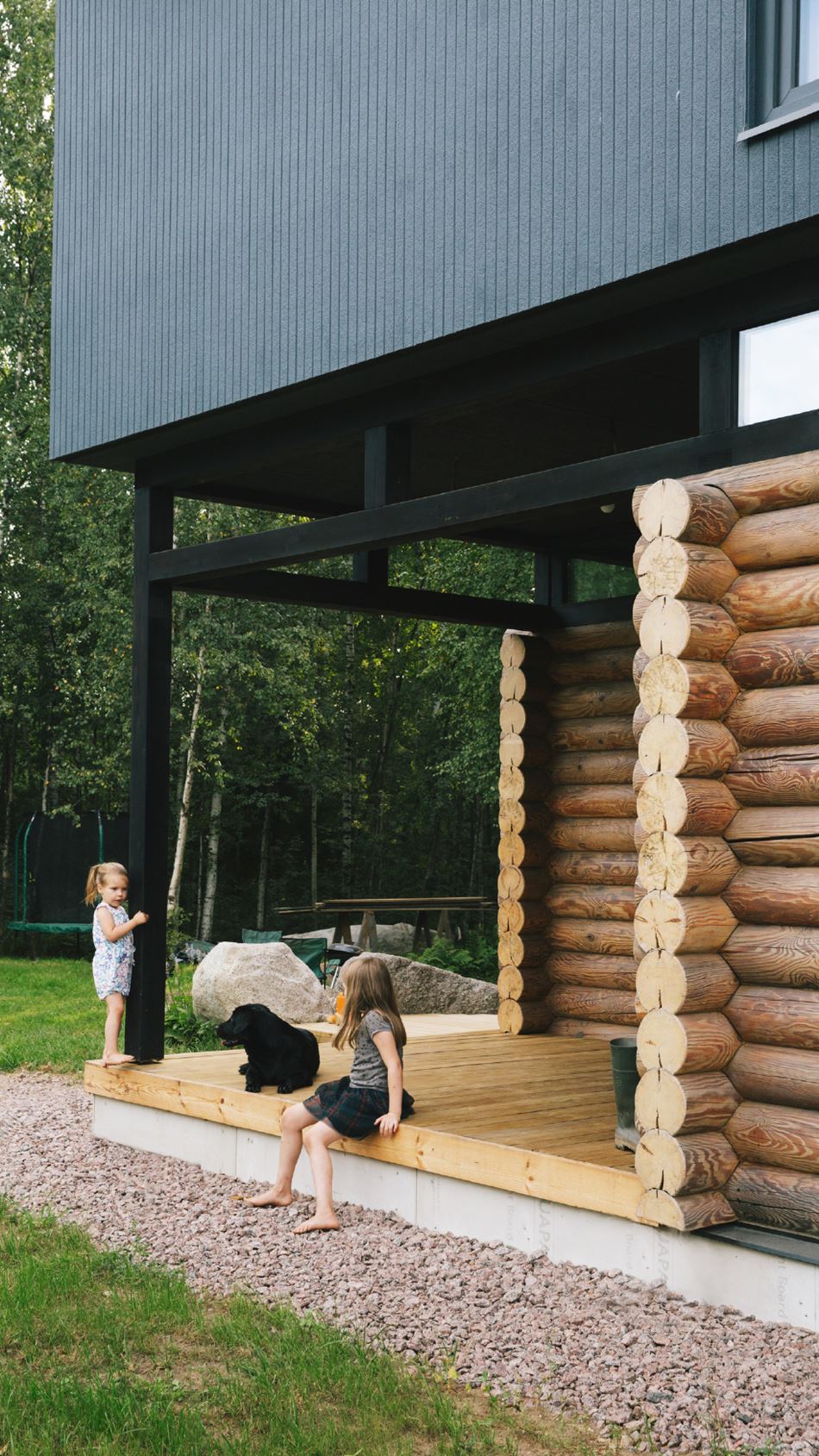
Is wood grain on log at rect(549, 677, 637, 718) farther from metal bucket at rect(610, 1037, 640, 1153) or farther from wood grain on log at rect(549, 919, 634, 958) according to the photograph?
metal bucket at rect(610, 1037, 640, 1153)

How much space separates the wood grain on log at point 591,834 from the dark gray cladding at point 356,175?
3.66 meters

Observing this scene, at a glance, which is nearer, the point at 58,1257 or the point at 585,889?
the point at 58,1257

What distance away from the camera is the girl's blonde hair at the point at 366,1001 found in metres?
6.79

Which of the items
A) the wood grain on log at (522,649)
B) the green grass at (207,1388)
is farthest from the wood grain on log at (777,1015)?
the wood grain on log at (522,649)

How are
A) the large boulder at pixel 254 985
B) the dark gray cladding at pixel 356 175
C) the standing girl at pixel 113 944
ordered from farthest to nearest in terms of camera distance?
the large boulder at pixel 254 985 → the standing girl at pixel 113 944 → the dark gray cladding at pixel 356 175

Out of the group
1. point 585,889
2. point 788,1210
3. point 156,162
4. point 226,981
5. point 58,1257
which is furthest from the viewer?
point 226,981

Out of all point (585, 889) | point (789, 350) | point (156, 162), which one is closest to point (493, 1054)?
point (585, 889)

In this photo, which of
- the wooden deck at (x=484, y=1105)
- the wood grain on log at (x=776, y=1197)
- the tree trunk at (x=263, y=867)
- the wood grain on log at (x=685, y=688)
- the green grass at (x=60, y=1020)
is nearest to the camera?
the wood grain on log at (x=776, y=1197)

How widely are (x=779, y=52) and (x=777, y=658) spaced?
2216 millimetres

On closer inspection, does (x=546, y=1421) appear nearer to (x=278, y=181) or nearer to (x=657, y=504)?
(x=657, y=504)

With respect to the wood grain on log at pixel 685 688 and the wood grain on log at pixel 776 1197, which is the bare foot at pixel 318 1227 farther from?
the wood grain on log at pixel 685 688

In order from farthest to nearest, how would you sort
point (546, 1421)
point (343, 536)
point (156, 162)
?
point (156, 162) < point (343, 536) < point (546, 1421)

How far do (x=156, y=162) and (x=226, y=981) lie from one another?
6.62 metres

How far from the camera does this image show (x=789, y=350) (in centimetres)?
546
